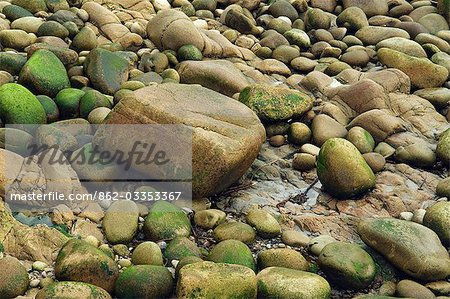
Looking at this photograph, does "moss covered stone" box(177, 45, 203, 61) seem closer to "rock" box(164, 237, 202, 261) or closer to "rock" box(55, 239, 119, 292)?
"rock" box(164, 237, 202, 261)

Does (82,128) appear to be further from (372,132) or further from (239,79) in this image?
Answer: (372,132)

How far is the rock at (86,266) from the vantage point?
3.83 metres

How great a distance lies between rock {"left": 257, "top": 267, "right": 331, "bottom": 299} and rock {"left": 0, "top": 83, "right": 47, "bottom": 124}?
121 inches

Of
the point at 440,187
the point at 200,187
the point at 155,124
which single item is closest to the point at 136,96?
the point at 155,124

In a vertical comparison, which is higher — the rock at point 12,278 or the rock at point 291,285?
the rock at point 12,278

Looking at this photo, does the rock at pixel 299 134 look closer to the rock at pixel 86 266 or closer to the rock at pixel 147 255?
the rock at pixel 147 255

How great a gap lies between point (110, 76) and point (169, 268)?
3.48 m

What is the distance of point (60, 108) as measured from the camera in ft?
20.3

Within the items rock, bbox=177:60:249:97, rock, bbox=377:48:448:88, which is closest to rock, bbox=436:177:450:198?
rock, bbox=377:48:448:88

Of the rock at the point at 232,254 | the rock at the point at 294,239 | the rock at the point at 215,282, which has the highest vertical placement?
the rock at the point at 215,282

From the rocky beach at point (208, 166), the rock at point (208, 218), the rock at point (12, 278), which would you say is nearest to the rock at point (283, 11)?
the rocky beach at point (208, 166)

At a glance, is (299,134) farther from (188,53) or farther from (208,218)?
(188,53)

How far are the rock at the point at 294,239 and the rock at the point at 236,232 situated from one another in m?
0.29

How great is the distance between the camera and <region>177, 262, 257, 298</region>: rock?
3684 mm
